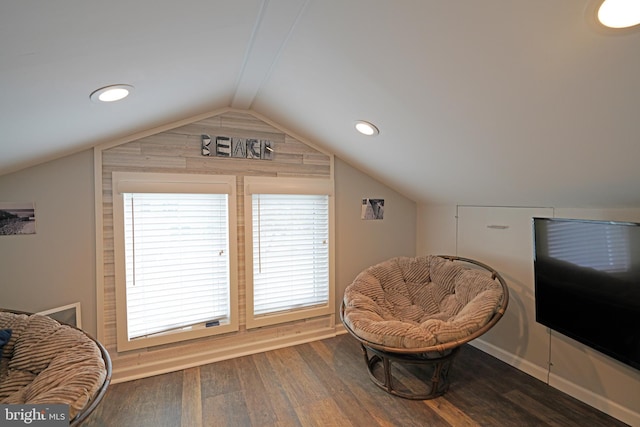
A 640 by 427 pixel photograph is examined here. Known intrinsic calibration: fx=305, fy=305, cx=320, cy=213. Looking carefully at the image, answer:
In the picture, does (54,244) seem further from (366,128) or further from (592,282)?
(592,282)

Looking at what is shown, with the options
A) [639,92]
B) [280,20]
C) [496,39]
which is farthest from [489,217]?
[280,20]

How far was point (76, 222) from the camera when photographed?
2301 millimetres

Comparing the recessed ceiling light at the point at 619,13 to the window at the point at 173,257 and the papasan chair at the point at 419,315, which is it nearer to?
the papasan chair at the point at 419,315

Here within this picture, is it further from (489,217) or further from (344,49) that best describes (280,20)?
(489,217)

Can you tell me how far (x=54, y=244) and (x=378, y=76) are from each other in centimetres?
253

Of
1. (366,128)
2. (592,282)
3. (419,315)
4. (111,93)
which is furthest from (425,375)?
(111,93)

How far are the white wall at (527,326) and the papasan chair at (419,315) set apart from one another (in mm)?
214

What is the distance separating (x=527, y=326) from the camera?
8.29 feet

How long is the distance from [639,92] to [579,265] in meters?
1.15

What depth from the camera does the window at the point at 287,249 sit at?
2.88 m

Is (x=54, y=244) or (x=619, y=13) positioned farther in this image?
(x=54, y=244)

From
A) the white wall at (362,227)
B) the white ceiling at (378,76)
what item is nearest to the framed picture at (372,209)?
the white wall at (362,227)

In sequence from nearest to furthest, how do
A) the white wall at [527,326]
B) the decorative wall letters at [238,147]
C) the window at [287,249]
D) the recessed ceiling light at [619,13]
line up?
the recessed ceiling light at [619,13]
the white wall at [527,326]
the decorative wall letters at [238,147]
the window at [287,249]

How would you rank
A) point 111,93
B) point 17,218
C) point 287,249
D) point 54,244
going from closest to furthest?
point 111,93 → point 17,218 → point 54,244 → point 287,249
